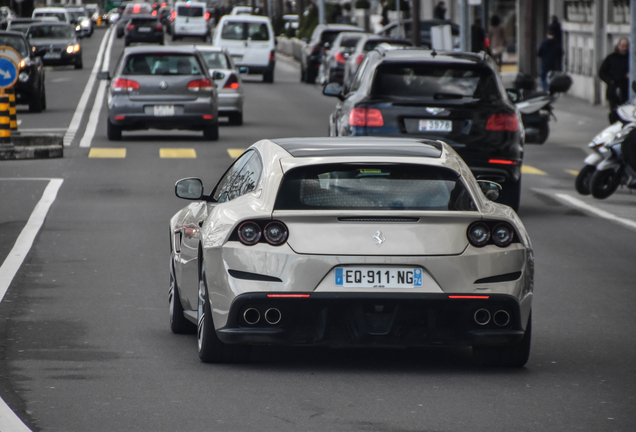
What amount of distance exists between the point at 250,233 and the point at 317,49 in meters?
37.2

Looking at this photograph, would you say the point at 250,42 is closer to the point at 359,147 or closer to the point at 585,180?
the point at 585,180

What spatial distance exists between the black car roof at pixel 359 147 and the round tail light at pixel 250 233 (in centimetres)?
53

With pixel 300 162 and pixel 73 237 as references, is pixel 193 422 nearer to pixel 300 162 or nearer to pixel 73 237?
pixel 300 162

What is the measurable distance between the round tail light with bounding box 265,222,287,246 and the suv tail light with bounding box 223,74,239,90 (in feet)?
70.4

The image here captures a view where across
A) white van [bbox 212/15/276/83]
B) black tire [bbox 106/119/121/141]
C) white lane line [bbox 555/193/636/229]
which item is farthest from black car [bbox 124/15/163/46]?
white lane line [bbox 555/193/636/229]

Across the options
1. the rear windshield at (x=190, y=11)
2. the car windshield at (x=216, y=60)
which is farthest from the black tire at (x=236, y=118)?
the rear windshield at (x=190, y=11)

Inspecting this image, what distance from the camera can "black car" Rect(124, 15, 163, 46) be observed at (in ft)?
229

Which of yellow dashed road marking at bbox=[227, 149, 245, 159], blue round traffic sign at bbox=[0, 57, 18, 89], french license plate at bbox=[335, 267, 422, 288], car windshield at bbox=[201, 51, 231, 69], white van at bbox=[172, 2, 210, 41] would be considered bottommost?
white van at bbox=[172, 2, 210, 41]

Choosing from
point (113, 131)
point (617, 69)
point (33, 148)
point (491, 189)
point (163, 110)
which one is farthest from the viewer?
point (617, 69)

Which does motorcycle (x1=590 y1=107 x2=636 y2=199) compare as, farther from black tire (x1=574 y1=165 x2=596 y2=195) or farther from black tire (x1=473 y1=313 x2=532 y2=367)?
black tire (x1=473 y1=313 x2=532 y2=367)

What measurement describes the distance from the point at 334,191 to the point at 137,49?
59.7ft

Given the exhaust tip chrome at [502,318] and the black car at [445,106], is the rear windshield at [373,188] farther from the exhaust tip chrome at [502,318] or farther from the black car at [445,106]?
the black car at [445,106]

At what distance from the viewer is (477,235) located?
704cm

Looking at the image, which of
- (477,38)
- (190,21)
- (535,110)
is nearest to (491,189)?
(535,110)
